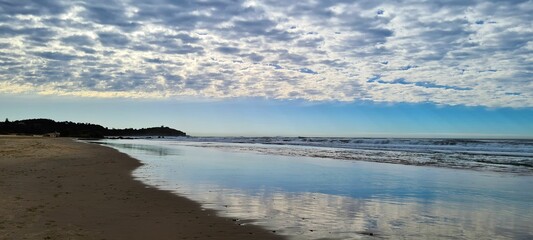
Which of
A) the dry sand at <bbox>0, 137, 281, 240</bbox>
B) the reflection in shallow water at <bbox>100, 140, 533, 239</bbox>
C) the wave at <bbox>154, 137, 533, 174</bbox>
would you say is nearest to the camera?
the dry sand at <bbox>0, 137, 281, 240</bbox>

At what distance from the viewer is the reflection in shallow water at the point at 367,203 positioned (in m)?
7.90

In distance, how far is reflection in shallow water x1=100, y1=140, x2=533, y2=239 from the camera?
7.90 metres

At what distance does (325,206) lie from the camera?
10.3 metres

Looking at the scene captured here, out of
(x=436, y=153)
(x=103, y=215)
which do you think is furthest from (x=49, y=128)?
(x=103, y=215)

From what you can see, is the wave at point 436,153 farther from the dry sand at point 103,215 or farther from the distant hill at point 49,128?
the distant hill at point 49,128

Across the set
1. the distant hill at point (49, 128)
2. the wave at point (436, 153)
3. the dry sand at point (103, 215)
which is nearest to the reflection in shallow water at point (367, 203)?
the dry sand at point (103, 215)

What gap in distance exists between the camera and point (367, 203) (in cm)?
1086

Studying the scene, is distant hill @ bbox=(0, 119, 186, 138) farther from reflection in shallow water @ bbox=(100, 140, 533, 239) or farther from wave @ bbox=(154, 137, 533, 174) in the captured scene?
reflection in shallow water @ bbox=(100, 140, 533, 239)

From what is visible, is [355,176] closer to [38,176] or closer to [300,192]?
[300,192]

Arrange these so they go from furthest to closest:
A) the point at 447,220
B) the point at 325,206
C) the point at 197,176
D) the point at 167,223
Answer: the point at 197,176, the point at 325,206, the point at 447,220, the point at 167,223

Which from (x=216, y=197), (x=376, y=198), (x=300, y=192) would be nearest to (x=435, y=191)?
(x=376, y=198)

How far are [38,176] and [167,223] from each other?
9.63 metres

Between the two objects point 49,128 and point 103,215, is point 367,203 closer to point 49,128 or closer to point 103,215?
point 103,215

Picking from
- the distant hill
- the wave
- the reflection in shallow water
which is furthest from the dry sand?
the distant hill
